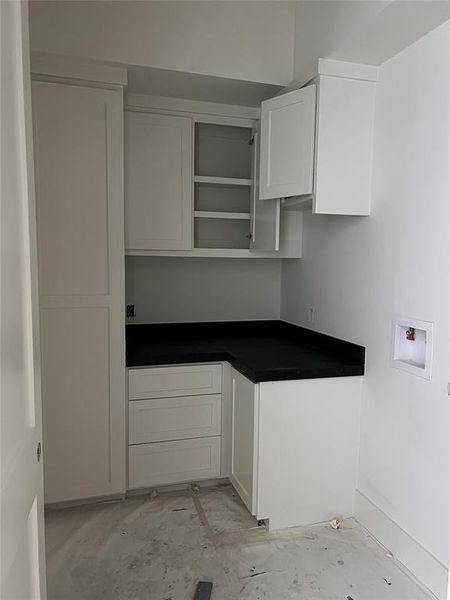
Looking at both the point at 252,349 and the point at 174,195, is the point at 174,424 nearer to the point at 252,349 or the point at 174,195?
the point at 252,349

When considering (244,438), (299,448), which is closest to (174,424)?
(244,438)

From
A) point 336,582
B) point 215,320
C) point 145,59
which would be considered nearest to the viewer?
point 336,582

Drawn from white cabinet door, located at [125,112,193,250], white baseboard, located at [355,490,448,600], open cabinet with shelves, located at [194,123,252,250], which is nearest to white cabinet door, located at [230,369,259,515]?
white baseboard, located at [355,490,448,600]

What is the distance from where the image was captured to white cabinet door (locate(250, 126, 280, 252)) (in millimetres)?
2545

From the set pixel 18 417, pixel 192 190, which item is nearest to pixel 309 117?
pixel 192 190

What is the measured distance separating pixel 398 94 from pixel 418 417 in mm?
1399

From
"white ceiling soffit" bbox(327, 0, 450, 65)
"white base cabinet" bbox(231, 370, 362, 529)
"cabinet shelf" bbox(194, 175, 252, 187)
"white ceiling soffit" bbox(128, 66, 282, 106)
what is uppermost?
"white ceiling soffit" bbox(128, 66, 282, 106)

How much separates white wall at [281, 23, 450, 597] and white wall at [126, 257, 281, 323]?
2.84ft

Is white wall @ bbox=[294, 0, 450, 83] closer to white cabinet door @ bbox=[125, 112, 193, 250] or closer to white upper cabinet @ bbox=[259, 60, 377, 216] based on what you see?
white upper cabinet @ bbox=[259, 60, 377, 216]

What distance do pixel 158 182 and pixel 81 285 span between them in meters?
0.79

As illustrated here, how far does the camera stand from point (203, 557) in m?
2.00

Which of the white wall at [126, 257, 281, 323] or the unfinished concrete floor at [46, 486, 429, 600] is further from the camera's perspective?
the white wall at [126, 257, 281, 323]

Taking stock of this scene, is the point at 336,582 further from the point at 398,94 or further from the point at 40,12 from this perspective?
the point at 40,12

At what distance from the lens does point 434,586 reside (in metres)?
1.76
